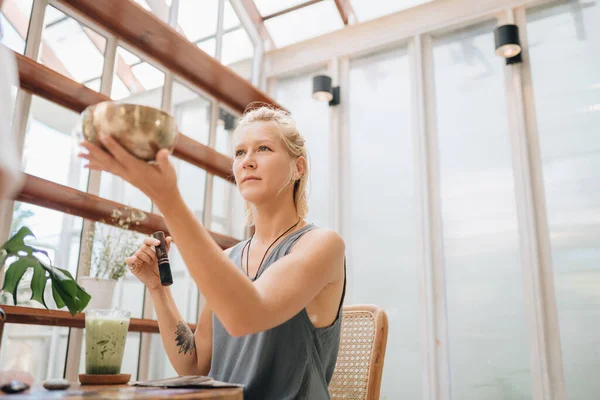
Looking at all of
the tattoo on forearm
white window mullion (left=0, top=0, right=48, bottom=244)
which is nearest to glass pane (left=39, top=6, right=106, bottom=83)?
white window mullion (left=0, top=0, right=48, bottom=244)

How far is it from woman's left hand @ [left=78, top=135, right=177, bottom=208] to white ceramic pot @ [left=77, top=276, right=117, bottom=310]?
1485 millimetres

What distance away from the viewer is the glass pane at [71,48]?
98.4 inches

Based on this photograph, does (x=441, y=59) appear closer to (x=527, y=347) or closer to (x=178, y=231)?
(x=527, y=347)

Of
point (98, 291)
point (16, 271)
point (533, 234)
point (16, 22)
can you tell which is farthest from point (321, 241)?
point (533, 234)

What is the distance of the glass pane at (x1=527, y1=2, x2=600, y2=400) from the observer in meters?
2.73

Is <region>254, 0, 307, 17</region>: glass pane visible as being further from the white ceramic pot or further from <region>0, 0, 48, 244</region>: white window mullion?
the white ceramic pot

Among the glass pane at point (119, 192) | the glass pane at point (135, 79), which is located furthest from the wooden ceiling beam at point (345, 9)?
A: the glass pane at point (119, 192)

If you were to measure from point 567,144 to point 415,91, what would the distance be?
39.9 inches

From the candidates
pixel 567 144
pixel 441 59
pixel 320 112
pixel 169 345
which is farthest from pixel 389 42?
pixel 169 345

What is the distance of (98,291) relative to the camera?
2150mm

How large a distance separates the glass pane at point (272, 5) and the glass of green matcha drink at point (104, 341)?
3280 mm

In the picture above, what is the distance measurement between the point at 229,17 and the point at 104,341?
318 centimetres

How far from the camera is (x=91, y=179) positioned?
2598mm

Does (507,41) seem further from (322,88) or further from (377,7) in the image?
(322,88)
